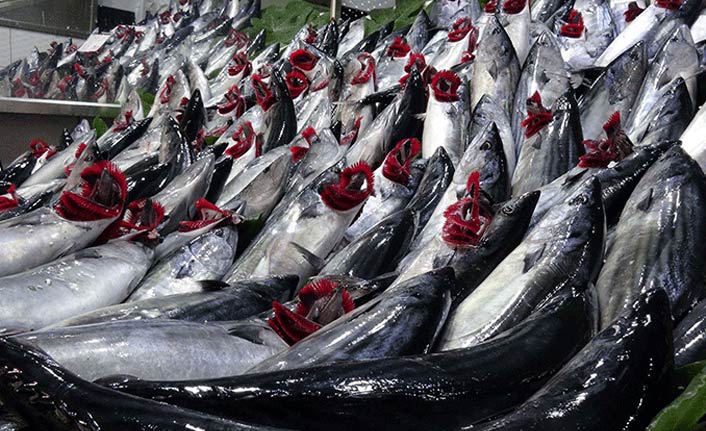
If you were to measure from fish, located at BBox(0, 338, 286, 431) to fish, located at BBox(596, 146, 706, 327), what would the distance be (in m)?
0.92

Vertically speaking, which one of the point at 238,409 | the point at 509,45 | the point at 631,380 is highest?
the point at 509,45

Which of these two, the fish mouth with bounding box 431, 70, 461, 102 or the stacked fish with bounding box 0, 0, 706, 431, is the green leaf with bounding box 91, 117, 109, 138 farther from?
the fish mouth with bounding box 431, 70, 461, 102

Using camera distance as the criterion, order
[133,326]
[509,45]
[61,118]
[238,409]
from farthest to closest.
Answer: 1. [61,118]
2. [509,45]
3. [133,326]
4. [238,409]

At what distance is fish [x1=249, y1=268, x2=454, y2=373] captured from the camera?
1521 millimetres

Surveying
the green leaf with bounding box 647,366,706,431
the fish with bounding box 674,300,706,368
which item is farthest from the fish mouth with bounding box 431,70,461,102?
the green leaf with bounding box 647,366,706,431

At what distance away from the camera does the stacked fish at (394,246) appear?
1.27 metres

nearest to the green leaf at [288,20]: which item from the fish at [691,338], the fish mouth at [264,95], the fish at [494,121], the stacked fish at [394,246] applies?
the stacked fish at [394,246]

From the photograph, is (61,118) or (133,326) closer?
(133,326)

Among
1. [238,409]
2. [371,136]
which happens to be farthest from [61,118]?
[238,409]

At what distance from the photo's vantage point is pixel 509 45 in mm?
3441

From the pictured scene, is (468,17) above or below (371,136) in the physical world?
above

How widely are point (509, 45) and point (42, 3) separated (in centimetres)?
640

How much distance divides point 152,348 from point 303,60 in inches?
125

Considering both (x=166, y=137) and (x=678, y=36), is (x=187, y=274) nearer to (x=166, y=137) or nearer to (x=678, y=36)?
(x=166, y=137)
